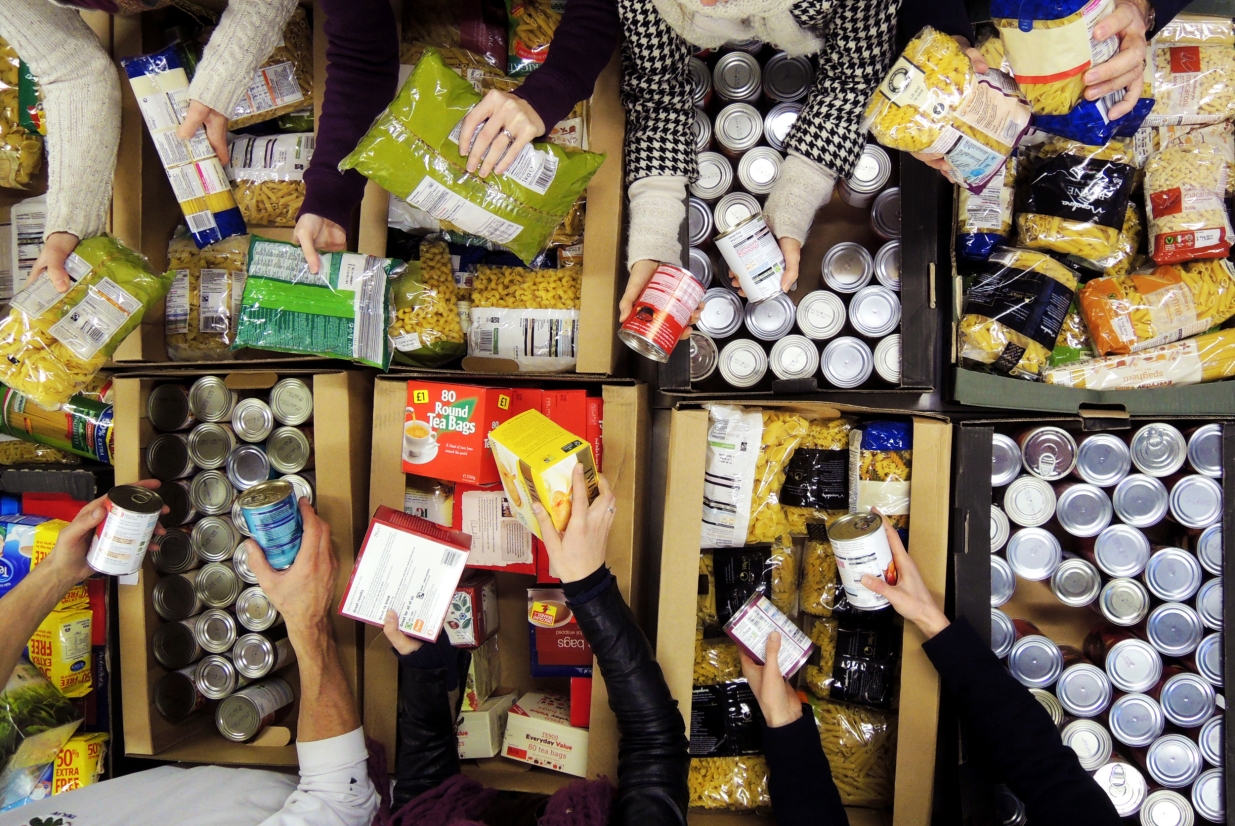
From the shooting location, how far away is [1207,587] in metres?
1.47

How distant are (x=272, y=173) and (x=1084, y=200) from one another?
1.76 metres

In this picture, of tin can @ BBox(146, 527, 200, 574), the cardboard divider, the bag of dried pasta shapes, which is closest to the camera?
the bag of dried pasta shapes

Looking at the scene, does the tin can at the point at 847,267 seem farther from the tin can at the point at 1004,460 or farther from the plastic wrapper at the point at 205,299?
the plastic wrapper at the point at 205,299

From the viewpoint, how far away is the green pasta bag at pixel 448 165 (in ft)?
4.28

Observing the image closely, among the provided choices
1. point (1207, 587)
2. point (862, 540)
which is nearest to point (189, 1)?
point (862, 540)

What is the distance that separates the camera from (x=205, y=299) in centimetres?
164

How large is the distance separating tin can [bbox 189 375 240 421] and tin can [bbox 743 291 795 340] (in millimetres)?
1161

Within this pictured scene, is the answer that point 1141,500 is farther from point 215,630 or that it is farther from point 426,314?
point 215,630

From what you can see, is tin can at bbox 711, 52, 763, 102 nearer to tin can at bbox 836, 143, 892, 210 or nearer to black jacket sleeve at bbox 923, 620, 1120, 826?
tin can at bbox 836, 143, 892, 210

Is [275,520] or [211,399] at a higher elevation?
[211,399]

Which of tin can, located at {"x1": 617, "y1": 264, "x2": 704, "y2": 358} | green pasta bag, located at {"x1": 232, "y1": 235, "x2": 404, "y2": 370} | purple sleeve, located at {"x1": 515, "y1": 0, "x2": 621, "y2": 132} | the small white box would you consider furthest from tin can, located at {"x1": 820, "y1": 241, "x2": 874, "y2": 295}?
the small white box

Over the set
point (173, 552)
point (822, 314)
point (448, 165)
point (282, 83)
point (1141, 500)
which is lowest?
Answer: point (173, 552)

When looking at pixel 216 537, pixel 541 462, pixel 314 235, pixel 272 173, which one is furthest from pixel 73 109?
pixel 541 462

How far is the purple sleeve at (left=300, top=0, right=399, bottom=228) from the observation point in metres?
1.38
